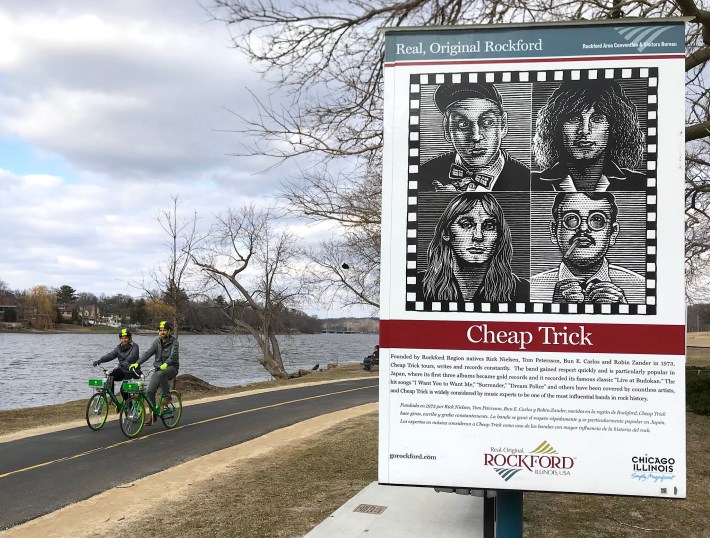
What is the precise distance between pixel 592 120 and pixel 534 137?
28 centimetres

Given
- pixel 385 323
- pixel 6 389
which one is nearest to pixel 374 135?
pixel 385 323

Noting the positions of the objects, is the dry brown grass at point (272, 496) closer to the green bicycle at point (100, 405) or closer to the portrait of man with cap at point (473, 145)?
the portrait of man with cap at point (473, 145)

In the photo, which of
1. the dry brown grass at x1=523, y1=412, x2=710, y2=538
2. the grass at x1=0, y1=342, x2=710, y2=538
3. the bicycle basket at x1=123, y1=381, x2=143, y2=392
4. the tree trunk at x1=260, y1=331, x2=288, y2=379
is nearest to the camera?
the dry brown grass at x1=523, y1=412, x2=710, y2=538

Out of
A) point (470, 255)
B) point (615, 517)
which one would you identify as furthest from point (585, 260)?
point (615, 517)

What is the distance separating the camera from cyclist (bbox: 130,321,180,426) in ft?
36.9

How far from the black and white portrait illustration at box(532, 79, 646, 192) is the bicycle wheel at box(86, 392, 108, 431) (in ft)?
34.1

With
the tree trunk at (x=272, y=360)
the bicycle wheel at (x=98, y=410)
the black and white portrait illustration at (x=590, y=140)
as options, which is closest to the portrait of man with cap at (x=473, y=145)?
the black and white portrait illustration at (x=590, y=140)

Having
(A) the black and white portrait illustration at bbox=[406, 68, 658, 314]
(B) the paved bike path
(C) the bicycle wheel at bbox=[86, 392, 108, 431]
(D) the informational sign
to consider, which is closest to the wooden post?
(D) the informational sign

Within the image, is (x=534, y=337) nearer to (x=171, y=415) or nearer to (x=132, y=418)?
(x=132, y=418)

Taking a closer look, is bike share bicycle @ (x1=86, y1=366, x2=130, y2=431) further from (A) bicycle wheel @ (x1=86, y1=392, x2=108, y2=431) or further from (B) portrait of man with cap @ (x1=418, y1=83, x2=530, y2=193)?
(B) portrait of man with cap @ (x1=418, y1=83, x2=530, y2=193)

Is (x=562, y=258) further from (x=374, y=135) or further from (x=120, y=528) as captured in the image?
(x=374, y=135)

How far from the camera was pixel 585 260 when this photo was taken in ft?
10.5

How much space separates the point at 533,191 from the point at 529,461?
4.28 feet

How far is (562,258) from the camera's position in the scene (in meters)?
3.21
